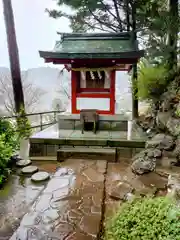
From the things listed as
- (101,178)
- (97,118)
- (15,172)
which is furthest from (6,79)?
(101,178)

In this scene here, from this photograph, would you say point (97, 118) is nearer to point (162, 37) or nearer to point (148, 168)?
point (148, 168)

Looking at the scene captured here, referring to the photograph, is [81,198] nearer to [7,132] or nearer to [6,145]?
[6,145]

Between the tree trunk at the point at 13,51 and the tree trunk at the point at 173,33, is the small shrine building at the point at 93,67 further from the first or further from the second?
the tree trunk at the point at 13,51

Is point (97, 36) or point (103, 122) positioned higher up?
point (97, 36)

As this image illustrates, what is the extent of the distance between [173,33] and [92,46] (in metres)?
2.50

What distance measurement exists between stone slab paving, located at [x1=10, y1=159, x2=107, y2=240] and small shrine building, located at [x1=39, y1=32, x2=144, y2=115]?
270cm

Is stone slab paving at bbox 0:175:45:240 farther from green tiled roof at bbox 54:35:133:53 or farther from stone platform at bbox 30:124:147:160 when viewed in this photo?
green tiled roof at bbox 54:35:133:53

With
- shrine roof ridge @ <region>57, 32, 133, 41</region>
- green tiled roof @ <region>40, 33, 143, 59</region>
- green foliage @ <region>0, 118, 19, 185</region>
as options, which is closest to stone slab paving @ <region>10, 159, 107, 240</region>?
green foliage @ <region>0, 118, 19, 185</region>

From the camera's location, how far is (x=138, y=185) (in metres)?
3.79

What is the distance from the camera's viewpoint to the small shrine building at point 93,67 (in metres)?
5.99

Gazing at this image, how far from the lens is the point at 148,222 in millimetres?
1792

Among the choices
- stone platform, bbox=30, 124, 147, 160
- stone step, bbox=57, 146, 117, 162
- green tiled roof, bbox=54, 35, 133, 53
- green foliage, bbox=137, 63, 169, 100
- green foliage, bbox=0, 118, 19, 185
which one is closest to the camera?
green foliage, bbox=0, 118, 19, 185

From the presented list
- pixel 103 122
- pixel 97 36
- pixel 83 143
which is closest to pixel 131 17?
pixel 97 36

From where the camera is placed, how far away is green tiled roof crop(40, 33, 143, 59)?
18.3 feet
